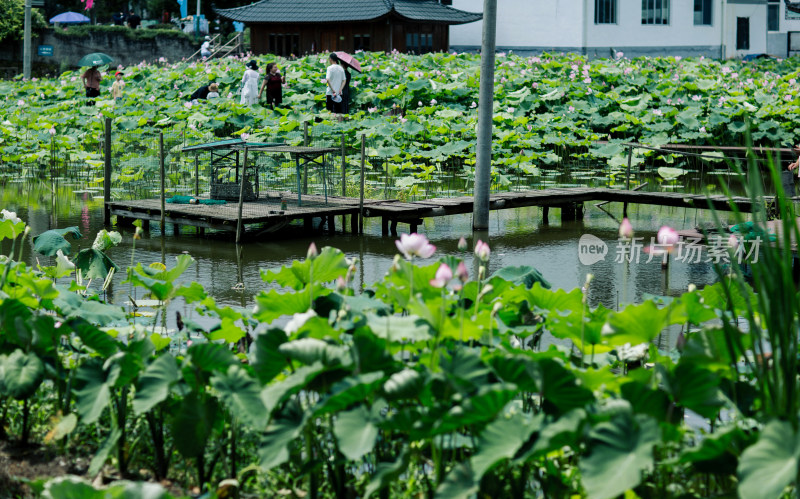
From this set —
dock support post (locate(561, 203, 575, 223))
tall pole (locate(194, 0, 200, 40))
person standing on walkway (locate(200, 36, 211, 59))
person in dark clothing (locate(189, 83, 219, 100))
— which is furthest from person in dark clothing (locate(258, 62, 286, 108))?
tall pole (locate(194, 0, 200, 40))

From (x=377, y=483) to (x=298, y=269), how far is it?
1435 millimetres

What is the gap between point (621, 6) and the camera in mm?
34219

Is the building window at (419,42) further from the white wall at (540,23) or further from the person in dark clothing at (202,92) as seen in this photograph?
the person in dark clothing at (202,92)

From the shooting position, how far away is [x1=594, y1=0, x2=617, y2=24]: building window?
33531mm

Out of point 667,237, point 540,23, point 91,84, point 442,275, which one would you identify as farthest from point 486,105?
point 540,23

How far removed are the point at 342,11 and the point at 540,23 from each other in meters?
6.10

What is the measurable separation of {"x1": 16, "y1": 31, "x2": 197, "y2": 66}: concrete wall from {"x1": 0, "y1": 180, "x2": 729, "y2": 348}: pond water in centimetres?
2828

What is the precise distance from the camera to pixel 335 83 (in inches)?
712

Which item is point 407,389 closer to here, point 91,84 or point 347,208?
point 347,208

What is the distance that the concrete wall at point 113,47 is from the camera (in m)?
39.2

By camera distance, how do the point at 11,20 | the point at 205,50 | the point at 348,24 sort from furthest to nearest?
the point at 11,20
the point at 205,50
the point at 348,24

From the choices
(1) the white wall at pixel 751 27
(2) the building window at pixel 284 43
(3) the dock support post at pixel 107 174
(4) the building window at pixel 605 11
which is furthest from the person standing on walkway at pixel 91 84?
(1) the white wall at pixel 751 27

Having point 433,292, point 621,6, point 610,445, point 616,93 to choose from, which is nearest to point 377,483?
point 610,445

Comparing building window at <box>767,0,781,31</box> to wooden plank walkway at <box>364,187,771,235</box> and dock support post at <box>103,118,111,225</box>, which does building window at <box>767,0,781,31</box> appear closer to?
wooden plank walkway at <box>364,187,771,235</box>
